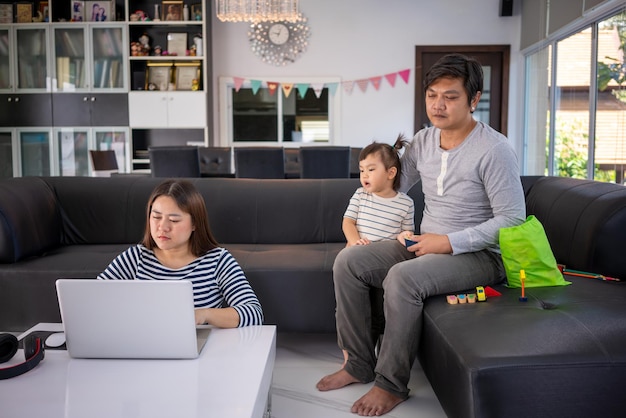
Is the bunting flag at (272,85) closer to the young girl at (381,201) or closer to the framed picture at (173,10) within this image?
the framed picture at (173,10)

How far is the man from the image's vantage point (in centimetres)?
184

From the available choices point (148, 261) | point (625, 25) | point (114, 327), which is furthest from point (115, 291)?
point (625, 25)

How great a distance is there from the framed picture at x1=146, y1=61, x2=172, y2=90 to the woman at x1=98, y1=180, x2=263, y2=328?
5065mm

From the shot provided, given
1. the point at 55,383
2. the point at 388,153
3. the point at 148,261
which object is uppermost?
the point at 388,153

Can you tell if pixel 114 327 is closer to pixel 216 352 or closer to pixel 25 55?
pixel 216 352

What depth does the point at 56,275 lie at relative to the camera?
7.76 ft

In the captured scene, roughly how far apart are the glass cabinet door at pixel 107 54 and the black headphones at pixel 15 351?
5539 millimetres

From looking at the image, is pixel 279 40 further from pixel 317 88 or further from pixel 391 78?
pixel 391 78

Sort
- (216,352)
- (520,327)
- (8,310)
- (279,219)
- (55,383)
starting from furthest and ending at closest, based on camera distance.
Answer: (279,219) → (8,310) → (520,327) → (216,352) → (55,383)

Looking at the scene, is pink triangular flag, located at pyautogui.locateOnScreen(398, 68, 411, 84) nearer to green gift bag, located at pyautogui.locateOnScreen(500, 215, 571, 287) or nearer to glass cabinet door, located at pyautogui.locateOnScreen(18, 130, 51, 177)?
glass cabinet door, located at pyautogui.locateOnScreen(18, 130, 51, 177)

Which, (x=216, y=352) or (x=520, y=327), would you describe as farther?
(x=520, y=327)

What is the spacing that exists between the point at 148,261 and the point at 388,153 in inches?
37.8

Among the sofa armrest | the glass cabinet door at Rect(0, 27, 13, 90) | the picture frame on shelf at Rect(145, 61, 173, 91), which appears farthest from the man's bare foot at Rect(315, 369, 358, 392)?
the glass cabinet door at Rect(0, 27, 13, 90)

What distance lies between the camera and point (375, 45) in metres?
6.82
